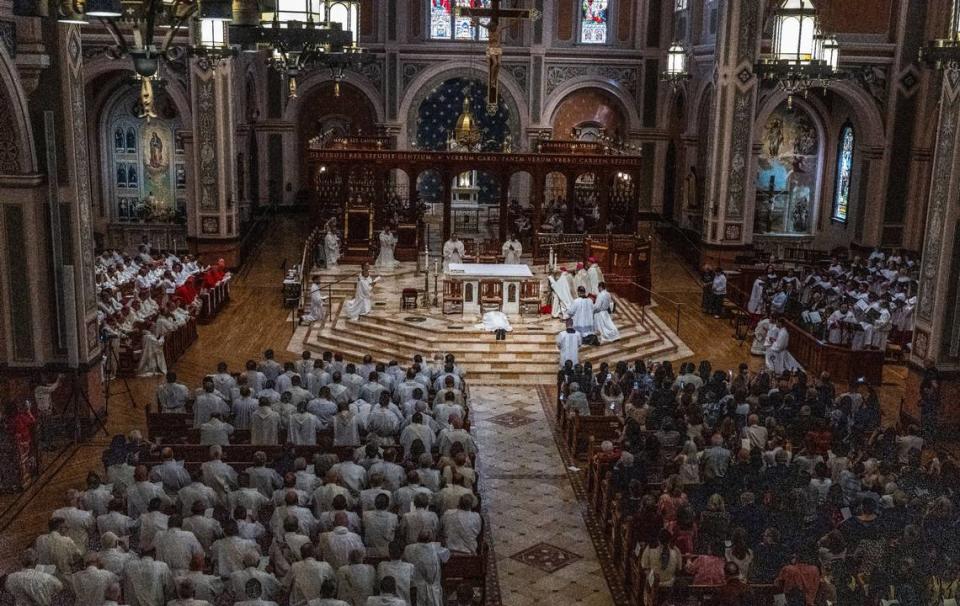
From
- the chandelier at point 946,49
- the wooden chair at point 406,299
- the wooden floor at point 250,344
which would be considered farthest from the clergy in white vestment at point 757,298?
the chandelier at point 946,49

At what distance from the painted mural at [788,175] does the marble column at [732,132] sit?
5.94m

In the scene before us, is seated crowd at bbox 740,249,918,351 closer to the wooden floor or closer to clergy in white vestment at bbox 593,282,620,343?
the wooden floor

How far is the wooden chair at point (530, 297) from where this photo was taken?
78.3ft

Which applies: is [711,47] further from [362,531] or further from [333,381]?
[362,531]

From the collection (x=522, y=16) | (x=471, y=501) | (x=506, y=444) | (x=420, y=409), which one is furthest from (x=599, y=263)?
(x=471, y=501)

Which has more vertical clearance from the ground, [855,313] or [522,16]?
[522,16]

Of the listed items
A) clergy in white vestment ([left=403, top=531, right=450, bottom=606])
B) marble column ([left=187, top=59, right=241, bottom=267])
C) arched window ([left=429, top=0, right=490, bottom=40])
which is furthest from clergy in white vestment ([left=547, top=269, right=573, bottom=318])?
arched window ([left=429, top=0, right=490, bottom=40])

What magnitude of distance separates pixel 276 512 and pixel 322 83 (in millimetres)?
27829

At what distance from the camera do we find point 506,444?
55.8 feet

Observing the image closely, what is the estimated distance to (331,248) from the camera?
28.1 metres

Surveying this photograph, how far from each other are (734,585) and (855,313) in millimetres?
13829

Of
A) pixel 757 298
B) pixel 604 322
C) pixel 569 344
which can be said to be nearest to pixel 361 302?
pixel 604 322

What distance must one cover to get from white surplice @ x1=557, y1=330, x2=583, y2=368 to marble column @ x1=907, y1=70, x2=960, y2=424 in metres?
6.12

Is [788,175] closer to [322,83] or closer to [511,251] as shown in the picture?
[511,251]
